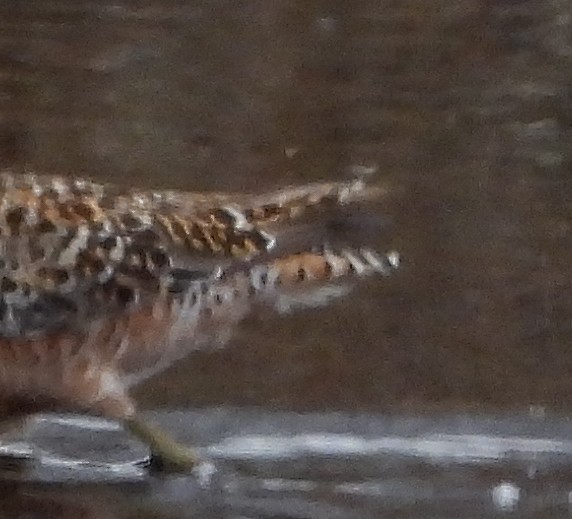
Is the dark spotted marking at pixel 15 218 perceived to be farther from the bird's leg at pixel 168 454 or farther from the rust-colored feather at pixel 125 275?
the bird's leg at pixel 168 454

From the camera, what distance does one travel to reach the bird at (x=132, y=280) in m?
0.79

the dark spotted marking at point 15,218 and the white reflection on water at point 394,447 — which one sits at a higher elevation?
the dark spotted marking at point 15,218

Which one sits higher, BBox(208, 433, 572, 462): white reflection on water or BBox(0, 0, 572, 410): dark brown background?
BBox(0, 0, 572, 410): dark brown background

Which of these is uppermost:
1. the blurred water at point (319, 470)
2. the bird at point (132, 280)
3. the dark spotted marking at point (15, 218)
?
the dark spotted marking at point (15, 218)

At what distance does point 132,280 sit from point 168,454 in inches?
4.8

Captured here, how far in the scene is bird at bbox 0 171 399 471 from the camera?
0.79 metres

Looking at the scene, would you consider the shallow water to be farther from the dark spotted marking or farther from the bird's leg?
the dark spotted marking

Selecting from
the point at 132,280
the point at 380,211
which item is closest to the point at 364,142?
the point at 380,211

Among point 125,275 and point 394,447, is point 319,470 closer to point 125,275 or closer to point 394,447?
point 394,447

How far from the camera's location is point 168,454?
786 millimetres

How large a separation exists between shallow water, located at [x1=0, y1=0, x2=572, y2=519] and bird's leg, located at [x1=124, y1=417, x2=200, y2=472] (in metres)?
0.01

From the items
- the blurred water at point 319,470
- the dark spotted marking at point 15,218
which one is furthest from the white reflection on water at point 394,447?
the dark spotted marking at point 15,218

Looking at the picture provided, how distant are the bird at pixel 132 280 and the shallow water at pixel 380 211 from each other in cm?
2

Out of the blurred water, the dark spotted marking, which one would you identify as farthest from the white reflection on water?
the dark spotted marking
